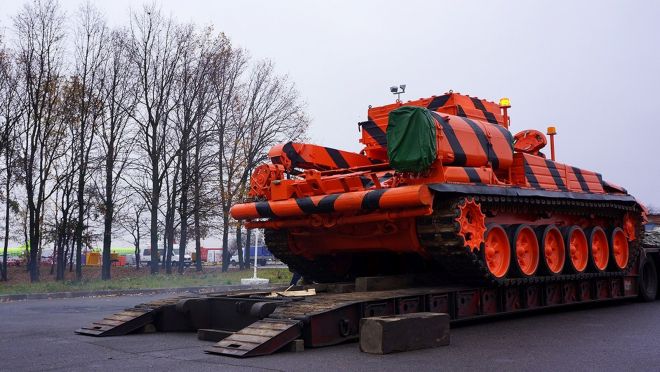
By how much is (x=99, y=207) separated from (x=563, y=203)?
21392 millimetres

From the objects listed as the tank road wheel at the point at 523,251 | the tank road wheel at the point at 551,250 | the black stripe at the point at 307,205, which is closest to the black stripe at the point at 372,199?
Result: the black stripe at the point at 307,205

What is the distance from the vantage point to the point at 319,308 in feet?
26.4

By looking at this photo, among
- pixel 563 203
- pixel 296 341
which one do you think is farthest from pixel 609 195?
pixel 296 341

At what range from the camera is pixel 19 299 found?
19.3 meters

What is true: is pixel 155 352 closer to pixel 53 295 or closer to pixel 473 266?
pixel 473 266

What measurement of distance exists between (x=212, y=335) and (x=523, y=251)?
4.98m

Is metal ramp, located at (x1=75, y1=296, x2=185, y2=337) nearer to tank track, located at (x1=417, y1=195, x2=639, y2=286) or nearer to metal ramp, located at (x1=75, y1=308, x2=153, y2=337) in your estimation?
metal ramp, located at (x1=75, y1=308, x2=153, y2=337)

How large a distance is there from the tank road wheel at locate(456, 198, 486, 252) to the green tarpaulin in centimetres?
79

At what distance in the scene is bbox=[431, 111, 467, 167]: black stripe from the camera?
32.1 ft

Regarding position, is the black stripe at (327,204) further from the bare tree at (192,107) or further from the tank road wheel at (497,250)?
the bare tree at (192,107)

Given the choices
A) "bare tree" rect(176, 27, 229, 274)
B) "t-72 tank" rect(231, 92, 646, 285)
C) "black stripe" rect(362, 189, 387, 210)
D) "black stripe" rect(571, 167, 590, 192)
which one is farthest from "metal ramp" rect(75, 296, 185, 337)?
"bare tree" rect(176, 27, 229, 274)

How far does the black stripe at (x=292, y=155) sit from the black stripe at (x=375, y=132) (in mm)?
1634

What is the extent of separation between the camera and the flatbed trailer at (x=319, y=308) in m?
7.79

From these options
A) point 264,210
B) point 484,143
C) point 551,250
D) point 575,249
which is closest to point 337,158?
point 264,210
